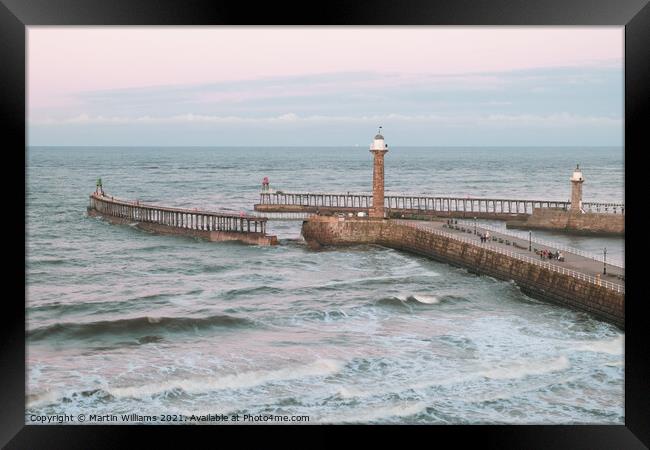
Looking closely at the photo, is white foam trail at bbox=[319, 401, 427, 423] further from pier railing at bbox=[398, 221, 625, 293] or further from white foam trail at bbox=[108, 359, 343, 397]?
pier railing at bbox=[398, 221, 625, 293]

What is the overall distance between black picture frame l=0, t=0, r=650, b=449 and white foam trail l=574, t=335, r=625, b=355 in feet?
38.5

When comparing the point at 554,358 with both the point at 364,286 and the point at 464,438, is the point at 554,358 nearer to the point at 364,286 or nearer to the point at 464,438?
the point at 464,438

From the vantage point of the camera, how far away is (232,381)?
25781 millimetres

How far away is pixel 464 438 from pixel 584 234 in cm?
4861

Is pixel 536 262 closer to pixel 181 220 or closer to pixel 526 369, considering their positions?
pixel 526 369

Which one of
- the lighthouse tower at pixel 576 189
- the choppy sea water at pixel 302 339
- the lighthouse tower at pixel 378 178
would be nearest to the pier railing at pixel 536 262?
the choppy sea water at pixel 302 339

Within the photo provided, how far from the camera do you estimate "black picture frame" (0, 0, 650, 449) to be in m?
16.5

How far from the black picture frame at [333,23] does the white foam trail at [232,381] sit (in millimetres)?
7649

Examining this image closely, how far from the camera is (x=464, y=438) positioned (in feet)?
53.6

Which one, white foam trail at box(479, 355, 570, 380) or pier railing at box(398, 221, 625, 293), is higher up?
pier railing at box(398, 221, 625, 293)

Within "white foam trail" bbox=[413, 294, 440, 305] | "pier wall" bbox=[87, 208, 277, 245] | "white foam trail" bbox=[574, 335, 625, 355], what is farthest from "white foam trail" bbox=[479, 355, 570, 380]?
"pier wall" bbox=[87, 208, 277, 245]

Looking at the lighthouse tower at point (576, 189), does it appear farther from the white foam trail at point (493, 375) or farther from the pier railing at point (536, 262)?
the white foam trail at point (493, 375)

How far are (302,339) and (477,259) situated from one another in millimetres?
16787

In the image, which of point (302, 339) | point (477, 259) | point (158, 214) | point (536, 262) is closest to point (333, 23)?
point (302, 339)
